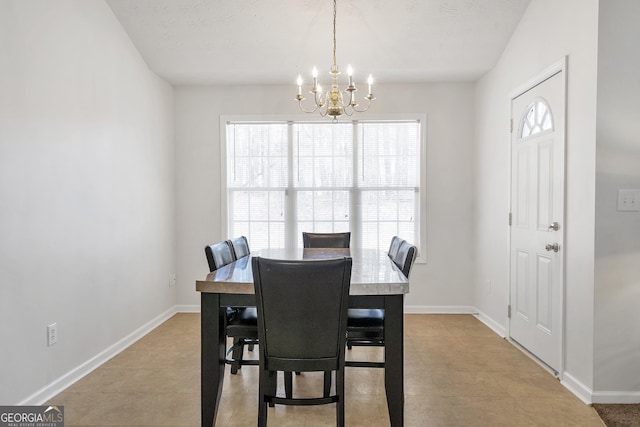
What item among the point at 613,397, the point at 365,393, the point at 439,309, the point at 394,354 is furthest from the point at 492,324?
the point at 394,354

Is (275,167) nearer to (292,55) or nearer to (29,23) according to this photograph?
(292,55)

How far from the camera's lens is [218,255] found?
236 cm

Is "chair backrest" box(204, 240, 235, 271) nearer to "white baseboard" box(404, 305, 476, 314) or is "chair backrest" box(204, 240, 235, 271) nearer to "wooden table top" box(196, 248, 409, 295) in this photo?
"wooden table top" box(196, 248, 409, 295)

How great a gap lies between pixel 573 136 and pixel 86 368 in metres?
3.58

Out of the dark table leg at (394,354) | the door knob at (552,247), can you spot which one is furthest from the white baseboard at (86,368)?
the door knob at (552,247)

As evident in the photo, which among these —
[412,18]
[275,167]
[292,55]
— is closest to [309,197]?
[275,167]

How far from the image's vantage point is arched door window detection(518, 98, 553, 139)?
2807 millimetres

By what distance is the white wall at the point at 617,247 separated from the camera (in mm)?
2279

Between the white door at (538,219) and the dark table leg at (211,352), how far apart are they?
7.11 ft

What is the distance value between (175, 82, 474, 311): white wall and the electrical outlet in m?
1.87

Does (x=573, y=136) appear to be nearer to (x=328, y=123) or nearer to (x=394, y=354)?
(x=394, y=354)

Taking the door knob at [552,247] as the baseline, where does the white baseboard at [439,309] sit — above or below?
below

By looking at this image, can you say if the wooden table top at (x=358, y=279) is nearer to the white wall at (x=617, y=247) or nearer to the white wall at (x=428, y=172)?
the white wall at (x=617, y=247)

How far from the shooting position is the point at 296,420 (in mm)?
2135
